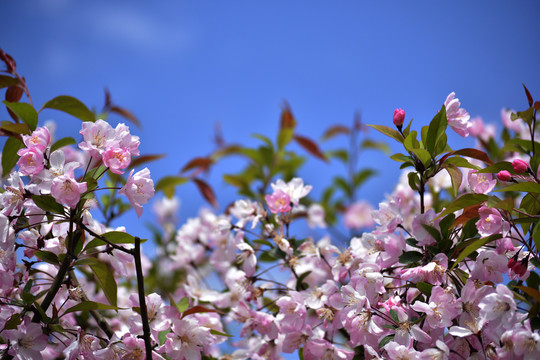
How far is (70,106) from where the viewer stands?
4.41ft

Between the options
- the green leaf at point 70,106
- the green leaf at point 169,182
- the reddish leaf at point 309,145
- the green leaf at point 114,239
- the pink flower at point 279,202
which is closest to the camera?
the green leaf at point 114,239

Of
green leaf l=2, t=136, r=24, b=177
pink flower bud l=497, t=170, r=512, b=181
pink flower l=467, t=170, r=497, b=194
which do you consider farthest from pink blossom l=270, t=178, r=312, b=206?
green leaf l=2, t=136, r=24, b=177

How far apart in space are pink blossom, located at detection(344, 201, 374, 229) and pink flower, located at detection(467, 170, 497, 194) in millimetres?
1925

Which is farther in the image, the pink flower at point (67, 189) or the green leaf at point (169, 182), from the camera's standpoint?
the green leaf at point (169, 182)

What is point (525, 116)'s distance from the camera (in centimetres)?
115

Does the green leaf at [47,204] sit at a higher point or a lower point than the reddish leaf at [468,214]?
higher

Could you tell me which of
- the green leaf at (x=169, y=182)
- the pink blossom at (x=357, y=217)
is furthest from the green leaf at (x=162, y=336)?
the pink blossom at (x=357, y=217)

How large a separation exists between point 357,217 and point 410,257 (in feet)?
7.11

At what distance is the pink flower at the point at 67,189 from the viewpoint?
940 millimetres

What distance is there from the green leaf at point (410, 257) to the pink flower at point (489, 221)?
147 mm

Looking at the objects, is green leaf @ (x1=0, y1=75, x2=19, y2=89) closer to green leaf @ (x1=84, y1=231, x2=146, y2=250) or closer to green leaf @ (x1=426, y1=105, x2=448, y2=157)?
green leaf @ (x1=84, y1=231, x2=146, y2=250)

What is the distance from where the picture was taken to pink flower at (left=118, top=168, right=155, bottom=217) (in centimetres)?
104

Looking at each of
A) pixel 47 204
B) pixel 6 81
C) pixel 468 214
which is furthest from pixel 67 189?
pixel 468 214

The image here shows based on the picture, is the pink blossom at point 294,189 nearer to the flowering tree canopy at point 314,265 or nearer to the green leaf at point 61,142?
the flowering tree canopy at point 314,265
